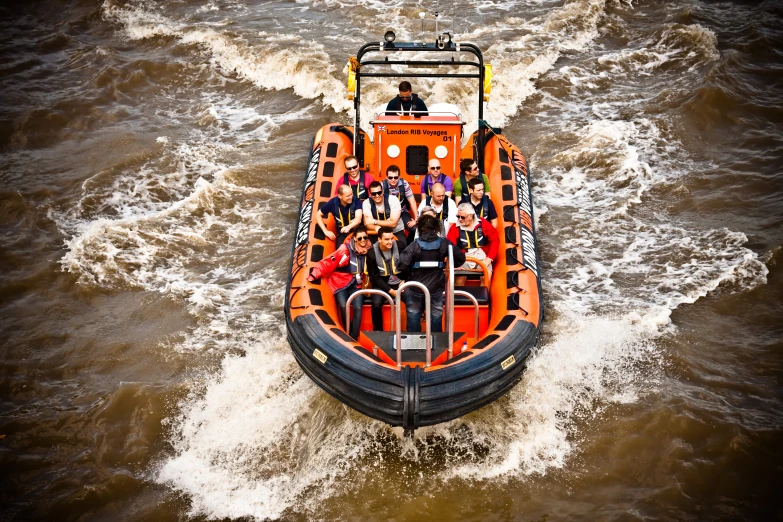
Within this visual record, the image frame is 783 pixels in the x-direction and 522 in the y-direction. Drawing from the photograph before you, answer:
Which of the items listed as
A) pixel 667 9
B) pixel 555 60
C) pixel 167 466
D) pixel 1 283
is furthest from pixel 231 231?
pixel 667 9

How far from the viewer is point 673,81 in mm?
10500

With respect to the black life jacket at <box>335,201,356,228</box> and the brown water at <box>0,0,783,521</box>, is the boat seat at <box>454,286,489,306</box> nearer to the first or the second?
the brown water at <box>0,0,783,521</box>

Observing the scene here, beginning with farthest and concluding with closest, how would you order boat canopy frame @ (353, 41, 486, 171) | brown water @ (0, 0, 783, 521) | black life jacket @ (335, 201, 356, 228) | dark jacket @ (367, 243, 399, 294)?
boat canopy frame @ (353, 41, 486, 171)
black life jacket @ (335, 201, 356, 228)
dark jacket @ (367, 243, 399, 294)
brown water @ (0, 0, 783, 521)

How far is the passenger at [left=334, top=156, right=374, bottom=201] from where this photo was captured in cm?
648

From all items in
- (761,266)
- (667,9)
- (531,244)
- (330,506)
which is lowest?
(330,506)

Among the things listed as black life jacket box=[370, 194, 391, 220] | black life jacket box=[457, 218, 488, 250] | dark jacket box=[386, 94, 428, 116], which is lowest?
black life jacket box=[457, 218, 488, 250]

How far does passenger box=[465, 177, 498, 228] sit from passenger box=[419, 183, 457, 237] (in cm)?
18

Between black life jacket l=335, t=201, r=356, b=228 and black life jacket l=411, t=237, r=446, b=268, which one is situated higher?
black life jacket l=411, t=237, r=446, b=268

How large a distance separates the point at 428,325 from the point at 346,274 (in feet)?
3.28

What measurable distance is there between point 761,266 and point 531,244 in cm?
235

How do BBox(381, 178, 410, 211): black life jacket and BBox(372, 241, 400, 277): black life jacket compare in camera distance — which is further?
BBox(381, 178, 410, 211): black life jacket

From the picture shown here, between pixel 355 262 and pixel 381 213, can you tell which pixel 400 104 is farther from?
pixel 355 262

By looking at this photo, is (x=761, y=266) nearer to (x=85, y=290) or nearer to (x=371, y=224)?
(x=371, y=224)

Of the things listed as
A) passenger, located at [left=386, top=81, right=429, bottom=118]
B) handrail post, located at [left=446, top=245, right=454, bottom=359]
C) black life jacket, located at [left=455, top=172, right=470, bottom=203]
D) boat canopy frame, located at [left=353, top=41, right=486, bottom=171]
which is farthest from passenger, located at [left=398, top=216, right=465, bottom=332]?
passenger, located at [left=386, top=81, right=429, bottom=118]
